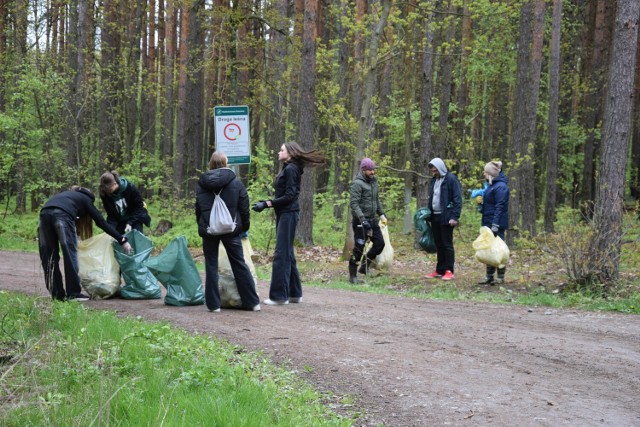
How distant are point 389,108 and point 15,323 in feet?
67.6

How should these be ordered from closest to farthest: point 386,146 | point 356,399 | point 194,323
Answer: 1. point 356,399
2. point 194,323
3. point 386,146

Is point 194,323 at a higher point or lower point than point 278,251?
lower

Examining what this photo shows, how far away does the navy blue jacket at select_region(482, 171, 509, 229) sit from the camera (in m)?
11.5

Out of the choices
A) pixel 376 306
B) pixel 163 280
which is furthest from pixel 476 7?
pixel 163 280

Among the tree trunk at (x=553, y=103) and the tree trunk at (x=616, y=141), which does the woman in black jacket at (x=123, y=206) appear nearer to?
the tree trunk at (x=616, y=141)

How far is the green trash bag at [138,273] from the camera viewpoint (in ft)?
31.9

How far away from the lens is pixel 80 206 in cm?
930

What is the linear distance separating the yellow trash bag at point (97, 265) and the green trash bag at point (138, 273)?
0.43 ft

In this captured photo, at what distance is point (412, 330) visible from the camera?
25.4ft

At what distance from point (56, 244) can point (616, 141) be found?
8.61 metres

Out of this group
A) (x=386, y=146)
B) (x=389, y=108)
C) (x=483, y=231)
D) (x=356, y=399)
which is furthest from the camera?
(x=386, y=146)

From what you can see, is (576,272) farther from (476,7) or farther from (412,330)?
(476,7)

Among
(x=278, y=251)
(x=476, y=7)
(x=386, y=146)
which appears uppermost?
(x=476, y=7)

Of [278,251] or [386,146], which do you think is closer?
[278,251]
